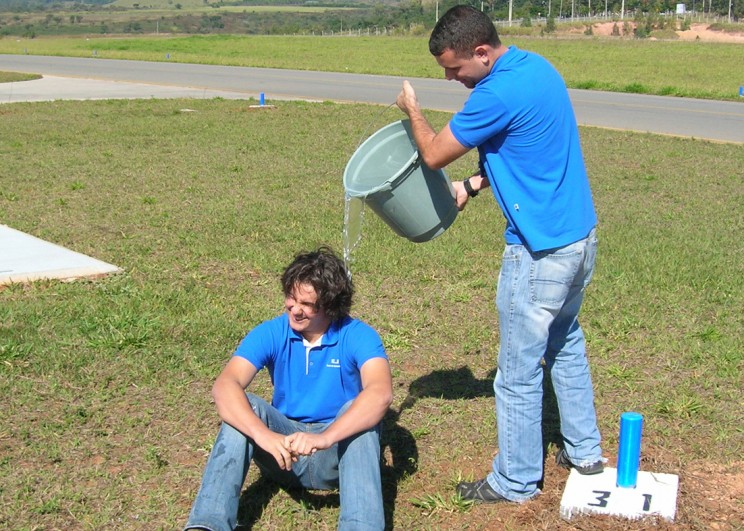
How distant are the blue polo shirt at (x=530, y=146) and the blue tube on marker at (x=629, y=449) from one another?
72cm

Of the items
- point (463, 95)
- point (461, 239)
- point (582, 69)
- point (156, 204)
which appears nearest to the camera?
point (461, 239)

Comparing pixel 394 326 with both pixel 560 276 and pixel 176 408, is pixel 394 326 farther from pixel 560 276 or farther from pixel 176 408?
pixel 560 276

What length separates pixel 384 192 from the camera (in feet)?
13.1

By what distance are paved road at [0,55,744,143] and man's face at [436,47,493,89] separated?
1221cm

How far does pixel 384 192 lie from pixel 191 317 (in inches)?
94.6

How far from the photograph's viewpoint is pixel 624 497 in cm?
372

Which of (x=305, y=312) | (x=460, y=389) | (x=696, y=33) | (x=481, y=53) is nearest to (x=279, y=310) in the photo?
(x=460, y=389)

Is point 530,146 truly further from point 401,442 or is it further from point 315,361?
point 401,442

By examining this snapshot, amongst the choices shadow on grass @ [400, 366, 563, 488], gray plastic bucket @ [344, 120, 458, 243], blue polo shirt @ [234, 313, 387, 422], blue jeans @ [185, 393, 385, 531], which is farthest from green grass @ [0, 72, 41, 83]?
blue jeans @ [185, 393, 385, 531]

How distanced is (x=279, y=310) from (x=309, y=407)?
2439 mm

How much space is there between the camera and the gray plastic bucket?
13.1ft

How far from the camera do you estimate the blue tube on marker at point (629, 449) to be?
3576 millimetres

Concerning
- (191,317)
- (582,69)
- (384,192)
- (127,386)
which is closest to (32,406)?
(127,386)

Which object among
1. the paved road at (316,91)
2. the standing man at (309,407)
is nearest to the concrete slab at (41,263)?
the standing man at (309,407)
